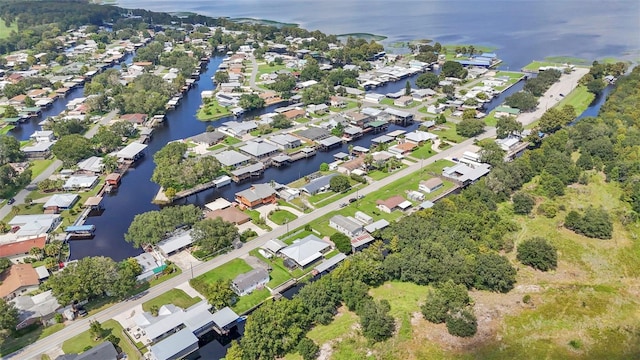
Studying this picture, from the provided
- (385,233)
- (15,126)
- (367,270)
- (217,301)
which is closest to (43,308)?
(217,301)

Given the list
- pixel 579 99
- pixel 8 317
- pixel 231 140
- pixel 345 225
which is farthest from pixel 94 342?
pixel 579 99

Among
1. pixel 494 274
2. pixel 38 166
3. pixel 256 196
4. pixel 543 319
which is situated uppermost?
pixel 494 274

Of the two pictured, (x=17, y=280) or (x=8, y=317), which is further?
(x=17, y=280)

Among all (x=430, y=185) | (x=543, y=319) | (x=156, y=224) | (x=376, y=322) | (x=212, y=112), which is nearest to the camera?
(x=376, y=322)

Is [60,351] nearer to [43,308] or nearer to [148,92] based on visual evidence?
[43,308]

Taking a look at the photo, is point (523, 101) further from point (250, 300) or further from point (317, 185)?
point (250, 300)

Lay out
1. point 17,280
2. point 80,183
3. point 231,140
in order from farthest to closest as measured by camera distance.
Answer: point 231,140, point 80,183, point 17,280

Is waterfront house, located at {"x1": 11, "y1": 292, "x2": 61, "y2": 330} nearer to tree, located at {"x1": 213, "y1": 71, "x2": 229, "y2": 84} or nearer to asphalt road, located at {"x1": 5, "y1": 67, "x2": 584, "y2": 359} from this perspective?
asphalt road, located at {"x1": 5, "y1": 67, "x2": 584, "y2": 359}
